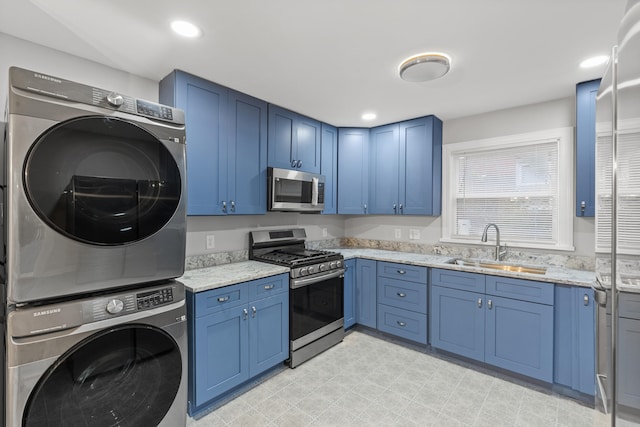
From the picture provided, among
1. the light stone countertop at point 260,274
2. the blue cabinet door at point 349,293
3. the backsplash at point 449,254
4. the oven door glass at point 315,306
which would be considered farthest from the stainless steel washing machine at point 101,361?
the blue cabinet door at point 349,293

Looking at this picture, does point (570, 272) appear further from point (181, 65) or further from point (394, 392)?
point (181, 65)

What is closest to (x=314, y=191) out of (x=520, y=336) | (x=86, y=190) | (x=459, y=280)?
(x=459, y=280)

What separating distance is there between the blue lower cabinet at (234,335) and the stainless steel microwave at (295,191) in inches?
29.8

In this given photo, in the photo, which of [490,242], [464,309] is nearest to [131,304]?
[464,309]

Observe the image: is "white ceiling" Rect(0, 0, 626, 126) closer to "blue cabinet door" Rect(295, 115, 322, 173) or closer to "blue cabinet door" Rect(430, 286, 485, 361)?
"blue cabinet door" Rect(295, 115, 322, 173)

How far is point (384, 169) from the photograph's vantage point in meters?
3.60

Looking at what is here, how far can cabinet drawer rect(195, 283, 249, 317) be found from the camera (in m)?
1.97

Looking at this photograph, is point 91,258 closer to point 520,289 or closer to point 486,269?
point 486,269

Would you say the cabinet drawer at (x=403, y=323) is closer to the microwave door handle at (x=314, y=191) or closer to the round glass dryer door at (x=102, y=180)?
the microwave door handle at (x=314, y=191)

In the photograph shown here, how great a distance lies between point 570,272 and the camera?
8.09ft

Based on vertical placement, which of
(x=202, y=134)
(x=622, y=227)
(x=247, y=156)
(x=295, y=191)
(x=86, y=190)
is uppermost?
(x=202, y=134)

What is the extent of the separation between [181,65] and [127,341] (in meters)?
1.81

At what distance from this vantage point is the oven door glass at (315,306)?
8.52 ft

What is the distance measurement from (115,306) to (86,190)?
0.56m
